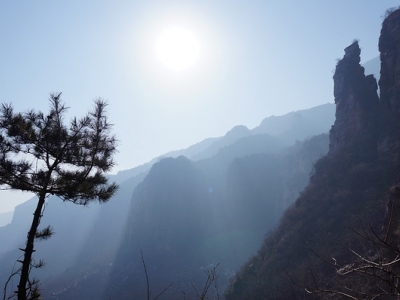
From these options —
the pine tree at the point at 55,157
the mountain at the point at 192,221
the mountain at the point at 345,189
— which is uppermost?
the pine tree at the point at 55,157

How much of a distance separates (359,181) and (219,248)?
43293mm

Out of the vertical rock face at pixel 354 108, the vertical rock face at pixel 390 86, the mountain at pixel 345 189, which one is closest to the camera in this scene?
the mountain at pixel 345 189

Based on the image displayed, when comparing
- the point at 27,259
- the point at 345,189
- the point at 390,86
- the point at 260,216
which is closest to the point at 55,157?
the point at 27,259

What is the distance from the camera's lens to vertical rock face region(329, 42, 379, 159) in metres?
29.2

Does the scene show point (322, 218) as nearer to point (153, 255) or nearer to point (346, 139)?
point (346, 139)

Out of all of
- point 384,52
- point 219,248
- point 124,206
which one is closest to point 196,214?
point 219,248

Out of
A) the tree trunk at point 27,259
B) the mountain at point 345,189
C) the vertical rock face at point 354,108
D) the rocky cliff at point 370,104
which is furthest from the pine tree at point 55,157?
the vertical rock face at point 354,108

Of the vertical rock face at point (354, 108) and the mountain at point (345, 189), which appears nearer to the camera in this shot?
the mountain at point (345, 189)

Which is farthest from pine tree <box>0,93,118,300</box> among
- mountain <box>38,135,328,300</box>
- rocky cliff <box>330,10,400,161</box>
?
mountain <box>38,135,328,300</box>

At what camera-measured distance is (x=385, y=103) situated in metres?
28.0

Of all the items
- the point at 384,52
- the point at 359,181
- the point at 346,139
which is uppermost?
the point at 384,52

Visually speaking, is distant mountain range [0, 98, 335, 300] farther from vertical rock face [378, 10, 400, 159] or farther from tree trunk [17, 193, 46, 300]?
tree trunk [17, 193, 46, 300]

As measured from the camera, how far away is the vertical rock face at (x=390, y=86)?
25.5 meters

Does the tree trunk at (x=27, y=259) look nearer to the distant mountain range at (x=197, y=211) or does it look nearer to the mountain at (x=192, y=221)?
the distant mountain range at (x=197, y=211)
